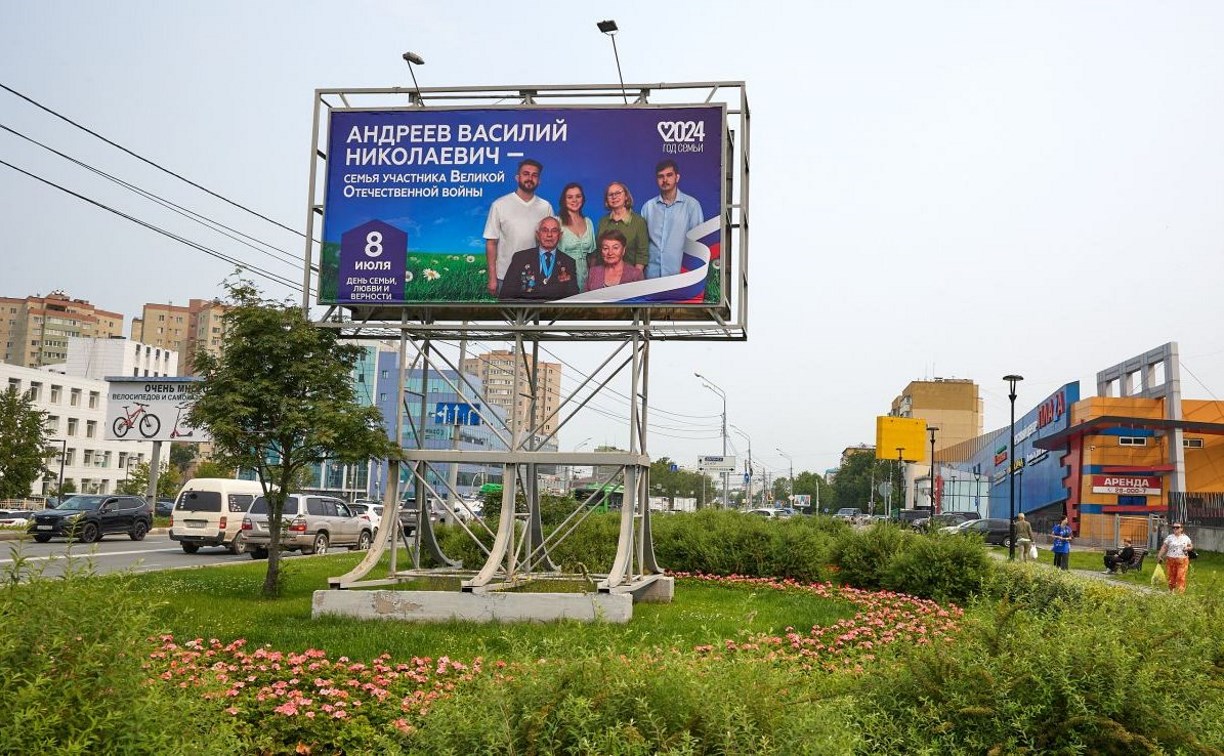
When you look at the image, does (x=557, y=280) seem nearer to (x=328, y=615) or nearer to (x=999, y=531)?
(x=328, y=615)

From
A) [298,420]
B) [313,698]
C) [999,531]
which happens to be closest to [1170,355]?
[999,531]

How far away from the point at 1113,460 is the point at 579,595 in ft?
150

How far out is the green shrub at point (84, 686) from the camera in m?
4.37

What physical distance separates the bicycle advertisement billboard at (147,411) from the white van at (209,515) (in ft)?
71.4

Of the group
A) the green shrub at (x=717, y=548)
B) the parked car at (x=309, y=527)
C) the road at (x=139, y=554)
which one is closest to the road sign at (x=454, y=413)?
the parked car at (x=309, y=527)

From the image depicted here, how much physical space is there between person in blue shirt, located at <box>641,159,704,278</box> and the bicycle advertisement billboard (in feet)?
137

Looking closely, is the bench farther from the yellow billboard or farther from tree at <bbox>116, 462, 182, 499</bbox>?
tree at <bbox>116, 462, 182, 499</bbox>

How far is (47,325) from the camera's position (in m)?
178

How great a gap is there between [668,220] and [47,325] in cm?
19040

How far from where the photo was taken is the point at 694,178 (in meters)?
14.9

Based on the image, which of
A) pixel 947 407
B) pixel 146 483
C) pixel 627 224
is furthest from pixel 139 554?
pixel 947 407

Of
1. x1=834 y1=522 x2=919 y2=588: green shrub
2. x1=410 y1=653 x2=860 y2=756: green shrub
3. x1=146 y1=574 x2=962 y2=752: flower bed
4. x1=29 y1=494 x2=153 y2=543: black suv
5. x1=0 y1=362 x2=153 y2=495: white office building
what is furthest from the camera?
x1=0 y1=362 x2=153 y2=495: white office building

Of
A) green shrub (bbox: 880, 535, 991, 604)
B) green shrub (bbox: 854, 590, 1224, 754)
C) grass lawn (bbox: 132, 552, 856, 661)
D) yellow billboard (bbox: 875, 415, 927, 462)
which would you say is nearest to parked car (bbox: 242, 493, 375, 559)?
grass lawn (bbox: 132, 552, 856, 661)

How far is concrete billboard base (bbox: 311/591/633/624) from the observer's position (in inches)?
503
